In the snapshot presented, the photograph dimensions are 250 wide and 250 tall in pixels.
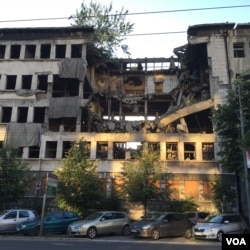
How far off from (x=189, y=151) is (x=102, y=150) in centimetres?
1002

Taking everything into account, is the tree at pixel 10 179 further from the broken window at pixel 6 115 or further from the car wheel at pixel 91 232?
the broken window at pixel 6 115

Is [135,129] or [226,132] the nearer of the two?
[226,132]

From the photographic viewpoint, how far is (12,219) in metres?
22.3

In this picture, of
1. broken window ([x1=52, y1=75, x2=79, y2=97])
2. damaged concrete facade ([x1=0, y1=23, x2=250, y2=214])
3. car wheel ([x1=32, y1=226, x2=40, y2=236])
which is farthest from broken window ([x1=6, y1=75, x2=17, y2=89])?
car wheel ([x1=32, y1=226, x2=40, y2=236])

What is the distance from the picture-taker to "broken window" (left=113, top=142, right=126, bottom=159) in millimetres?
38750

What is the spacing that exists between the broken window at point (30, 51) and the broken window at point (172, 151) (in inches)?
887

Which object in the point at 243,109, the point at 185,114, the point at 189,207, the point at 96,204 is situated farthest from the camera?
the point at 185,114

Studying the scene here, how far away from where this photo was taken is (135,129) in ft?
136

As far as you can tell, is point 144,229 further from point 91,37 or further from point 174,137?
point 91,37

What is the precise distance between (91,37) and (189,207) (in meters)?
25.2

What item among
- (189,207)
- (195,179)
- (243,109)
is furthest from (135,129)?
(243,109)

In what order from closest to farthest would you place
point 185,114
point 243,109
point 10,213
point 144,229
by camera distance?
point 144,229, point 10,213, point 243,109, point 185,114

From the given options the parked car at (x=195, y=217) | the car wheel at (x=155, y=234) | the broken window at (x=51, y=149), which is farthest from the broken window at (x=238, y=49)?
the car wheel at (x=155, y=234)

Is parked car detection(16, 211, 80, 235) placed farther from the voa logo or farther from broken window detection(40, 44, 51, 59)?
broken window detection(40, 44, 51, 59)
